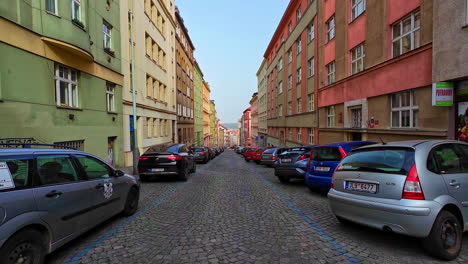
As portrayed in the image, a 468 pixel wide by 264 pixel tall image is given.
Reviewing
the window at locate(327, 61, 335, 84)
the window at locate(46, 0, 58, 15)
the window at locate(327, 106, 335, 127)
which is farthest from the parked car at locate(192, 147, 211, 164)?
the window at locate(46, 0, 58, 15)

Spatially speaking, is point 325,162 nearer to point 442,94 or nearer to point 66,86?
point 442,94

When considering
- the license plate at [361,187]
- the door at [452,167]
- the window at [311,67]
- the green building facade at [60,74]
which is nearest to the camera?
the door at [452,167]

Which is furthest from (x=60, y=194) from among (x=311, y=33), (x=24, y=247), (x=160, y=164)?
(x=311, y=33)

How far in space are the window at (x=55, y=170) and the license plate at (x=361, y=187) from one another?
4360 millimetres

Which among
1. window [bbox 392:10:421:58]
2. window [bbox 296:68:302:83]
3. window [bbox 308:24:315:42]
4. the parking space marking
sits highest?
window [bbox 308:24:315:42]

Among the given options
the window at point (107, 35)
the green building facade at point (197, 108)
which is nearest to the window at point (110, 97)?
the window at point (107, 35)

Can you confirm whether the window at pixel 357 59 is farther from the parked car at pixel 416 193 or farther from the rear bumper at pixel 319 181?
the parked car at pixel 416 193

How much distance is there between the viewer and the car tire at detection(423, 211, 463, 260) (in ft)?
10.4

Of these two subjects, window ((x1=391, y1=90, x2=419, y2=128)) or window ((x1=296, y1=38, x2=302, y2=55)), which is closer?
window ((x1=391, y1=90, x2=419, y2=128))

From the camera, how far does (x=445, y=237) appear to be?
3287mm

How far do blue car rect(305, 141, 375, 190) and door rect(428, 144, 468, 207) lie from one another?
110 inches

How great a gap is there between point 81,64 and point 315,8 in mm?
17492

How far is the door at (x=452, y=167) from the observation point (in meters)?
3.48

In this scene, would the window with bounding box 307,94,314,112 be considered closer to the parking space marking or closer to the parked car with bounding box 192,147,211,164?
the parked car with bounding box 192,147,211,164
